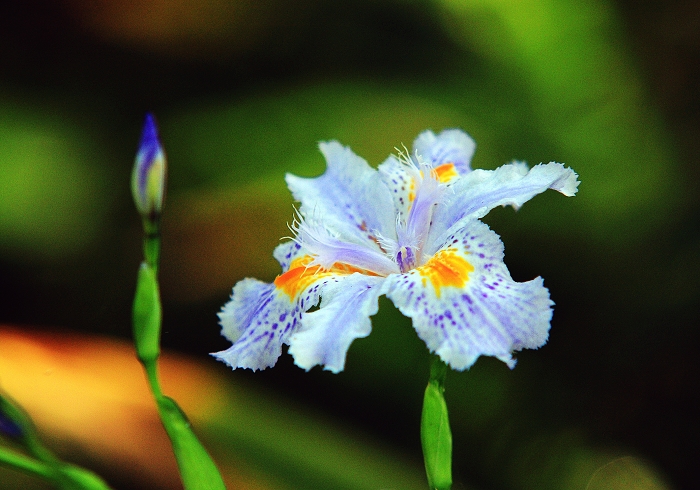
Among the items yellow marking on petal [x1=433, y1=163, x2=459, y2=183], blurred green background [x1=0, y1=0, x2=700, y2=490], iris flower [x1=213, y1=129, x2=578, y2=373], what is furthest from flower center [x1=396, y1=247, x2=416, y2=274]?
blurred green background [x1=0, y1=0, x2=700, y2=490]

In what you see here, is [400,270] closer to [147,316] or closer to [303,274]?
[303,274]

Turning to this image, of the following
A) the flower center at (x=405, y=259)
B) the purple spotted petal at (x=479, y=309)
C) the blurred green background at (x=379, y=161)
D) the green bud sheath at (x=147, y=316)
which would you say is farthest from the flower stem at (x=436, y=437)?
the blurred green background at (x=379, y=161)

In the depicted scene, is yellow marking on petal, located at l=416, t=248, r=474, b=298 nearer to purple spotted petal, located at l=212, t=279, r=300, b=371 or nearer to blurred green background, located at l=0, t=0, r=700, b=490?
purple spotted petal, located at l=212, t=279, r=300, b=371

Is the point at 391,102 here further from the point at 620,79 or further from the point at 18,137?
the point at 18,137

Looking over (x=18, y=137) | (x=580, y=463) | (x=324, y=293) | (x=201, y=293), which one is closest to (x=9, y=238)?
(x=18, y=137)

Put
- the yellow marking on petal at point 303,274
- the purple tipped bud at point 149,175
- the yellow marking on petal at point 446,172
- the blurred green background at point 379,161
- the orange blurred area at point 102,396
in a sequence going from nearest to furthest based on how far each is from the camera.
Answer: the purple tipped bud at point 149,175
the yellow marking on petal at point 303,274
the yellow marking on petal at point 446,172
the orange blurred area at point 102,396
the blurred green background at point 379,161

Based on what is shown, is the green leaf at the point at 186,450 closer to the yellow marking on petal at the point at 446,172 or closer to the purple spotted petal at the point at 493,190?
the purple spotted petal at the point at 493,190
